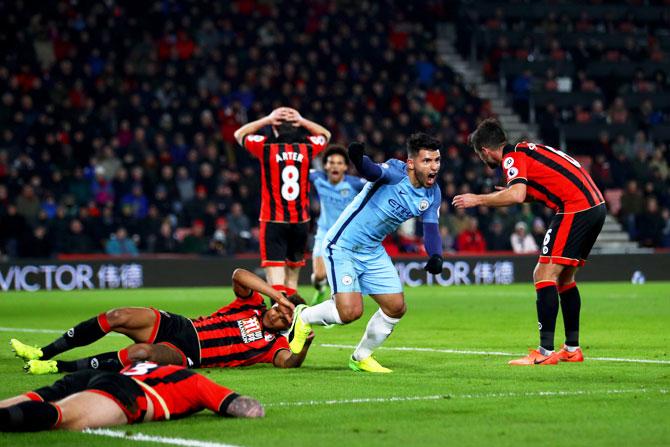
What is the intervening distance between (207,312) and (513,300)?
5.96 m

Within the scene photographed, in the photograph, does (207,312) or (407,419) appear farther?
(207,312)

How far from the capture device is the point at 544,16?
3838 centimetres

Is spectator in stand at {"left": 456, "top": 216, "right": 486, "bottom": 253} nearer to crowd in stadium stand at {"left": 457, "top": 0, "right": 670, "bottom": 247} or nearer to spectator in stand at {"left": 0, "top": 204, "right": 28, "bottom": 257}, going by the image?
crowd in stadium stand at {"left": 457, "top": 0, "right": 670, "bottom": 247}

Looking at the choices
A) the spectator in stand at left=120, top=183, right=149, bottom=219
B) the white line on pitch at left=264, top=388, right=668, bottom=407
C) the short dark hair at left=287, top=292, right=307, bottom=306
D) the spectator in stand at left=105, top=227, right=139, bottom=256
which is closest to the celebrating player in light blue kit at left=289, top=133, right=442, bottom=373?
the short dark hair at left=287, top=292, right=307, bottom=306

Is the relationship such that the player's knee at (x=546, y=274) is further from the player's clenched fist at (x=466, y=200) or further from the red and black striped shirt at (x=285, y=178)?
the red and black striped shirt at (x=285, y=178)

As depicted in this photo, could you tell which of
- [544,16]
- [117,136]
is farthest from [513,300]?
[544,16]

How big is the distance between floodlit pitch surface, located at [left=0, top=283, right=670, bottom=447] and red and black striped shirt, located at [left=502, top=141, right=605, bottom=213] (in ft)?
4.78

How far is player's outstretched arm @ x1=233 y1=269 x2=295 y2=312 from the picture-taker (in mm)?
9898

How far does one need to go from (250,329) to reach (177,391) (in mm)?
3063

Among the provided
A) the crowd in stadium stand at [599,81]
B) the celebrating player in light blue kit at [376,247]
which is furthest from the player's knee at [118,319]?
the crowd in stadium stand at [599,81]

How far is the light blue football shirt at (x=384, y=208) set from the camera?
1021 centimetres

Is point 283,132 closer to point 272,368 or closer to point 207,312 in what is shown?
point 207,312

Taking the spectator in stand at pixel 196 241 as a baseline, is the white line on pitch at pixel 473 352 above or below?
below

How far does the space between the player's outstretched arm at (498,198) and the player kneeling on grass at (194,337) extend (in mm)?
1660
